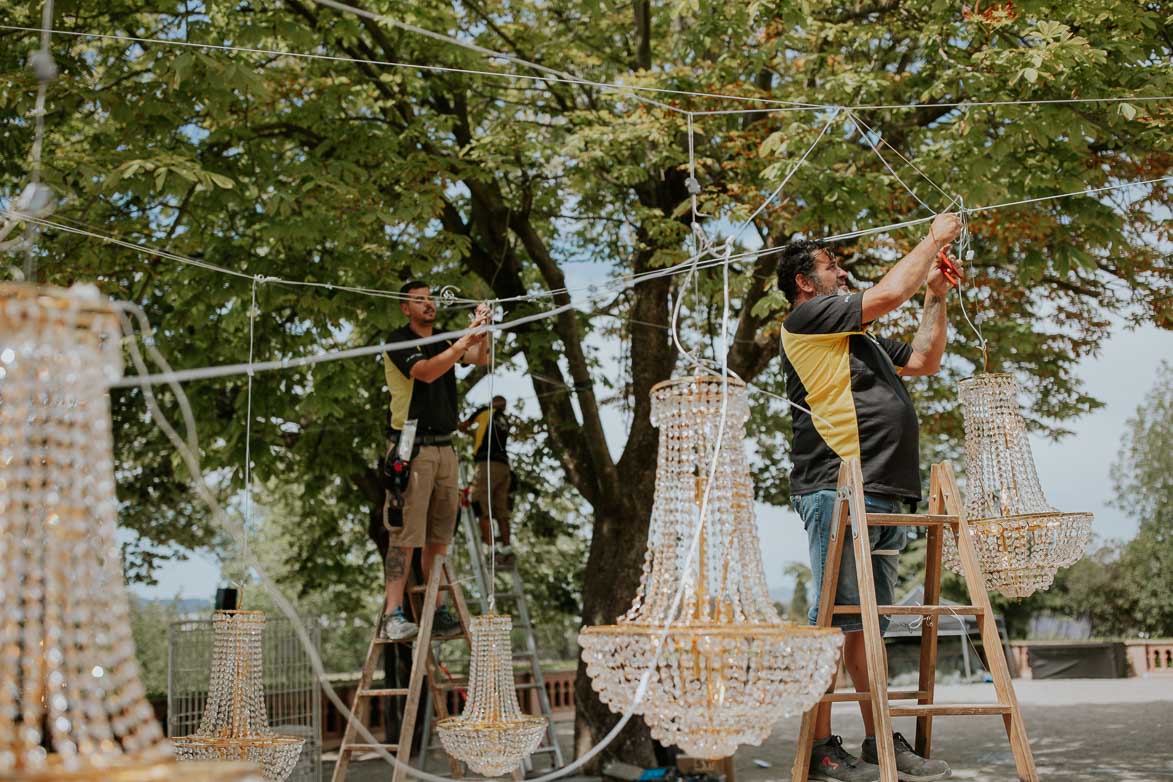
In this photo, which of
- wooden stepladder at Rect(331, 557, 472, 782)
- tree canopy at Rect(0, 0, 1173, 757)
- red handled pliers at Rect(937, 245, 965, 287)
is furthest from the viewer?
tree canopy at Rect(0, 0, 1173, 757)

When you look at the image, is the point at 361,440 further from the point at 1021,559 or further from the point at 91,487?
the point at 91,487

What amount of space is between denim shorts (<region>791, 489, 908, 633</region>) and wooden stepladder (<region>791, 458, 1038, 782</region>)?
6cm

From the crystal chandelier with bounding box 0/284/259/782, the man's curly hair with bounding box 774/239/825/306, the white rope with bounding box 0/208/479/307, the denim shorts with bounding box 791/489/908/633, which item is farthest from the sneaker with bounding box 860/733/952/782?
the white rope with bounding box 0/208/479/307

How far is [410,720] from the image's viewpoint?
511 cm

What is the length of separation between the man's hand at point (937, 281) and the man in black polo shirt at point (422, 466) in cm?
236

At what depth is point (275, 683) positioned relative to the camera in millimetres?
8734

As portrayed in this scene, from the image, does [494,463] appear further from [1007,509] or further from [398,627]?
[1007,509]

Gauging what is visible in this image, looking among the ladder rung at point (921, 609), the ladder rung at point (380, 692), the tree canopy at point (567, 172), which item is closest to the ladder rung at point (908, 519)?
the ladder rung at point (921, 609)

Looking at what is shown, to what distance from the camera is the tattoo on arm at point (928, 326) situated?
384cm

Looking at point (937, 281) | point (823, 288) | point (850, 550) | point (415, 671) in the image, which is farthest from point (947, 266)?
point (415, 671)

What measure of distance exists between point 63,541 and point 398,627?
3.63m

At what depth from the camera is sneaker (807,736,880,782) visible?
3449mm

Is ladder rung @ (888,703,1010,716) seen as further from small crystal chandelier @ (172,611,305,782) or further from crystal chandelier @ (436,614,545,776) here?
small crystal chandelier @ (172,611,305,782)

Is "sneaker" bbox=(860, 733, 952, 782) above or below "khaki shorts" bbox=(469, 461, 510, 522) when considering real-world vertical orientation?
below
